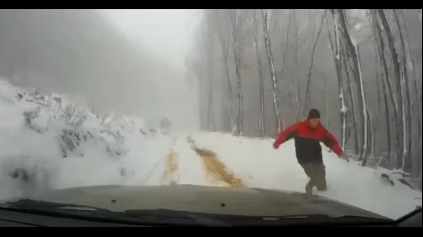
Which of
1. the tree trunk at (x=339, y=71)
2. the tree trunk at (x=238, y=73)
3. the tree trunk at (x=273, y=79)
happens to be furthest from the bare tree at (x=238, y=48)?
the tree trunk at (x=339, y=71)

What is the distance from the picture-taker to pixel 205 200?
8.49ft

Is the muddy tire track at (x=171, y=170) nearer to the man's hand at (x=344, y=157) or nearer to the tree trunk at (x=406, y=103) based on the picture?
the man's hand at (x=344, y=157)

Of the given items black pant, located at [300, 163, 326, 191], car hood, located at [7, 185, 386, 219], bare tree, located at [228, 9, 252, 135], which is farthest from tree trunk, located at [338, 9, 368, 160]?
bare tree, located at [228, 9, 252, 135]

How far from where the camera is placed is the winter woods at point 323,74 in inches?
97.7

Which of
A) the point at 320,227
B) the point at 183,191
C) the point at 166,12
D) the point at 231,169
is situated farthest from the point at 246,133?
the point at 166,12

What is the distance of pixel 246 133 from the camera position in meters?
2.71

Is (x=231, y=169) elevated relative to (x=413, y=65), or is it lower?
lower

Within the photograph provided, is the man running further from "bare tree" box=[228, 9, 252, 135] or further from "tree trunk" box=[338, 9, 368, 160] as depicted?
"bare tree" box=[228, 9, 252, 135]

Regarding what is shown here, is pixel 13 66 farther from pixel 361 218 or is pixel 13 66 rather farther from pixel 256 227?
pixel 361 218

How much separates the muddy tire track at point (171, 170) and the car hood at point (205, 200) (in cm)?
4

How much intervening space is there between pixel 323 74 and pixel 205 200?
97cm

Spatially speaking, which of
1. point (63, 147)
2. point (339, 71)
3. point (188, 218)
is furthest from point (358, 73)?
point (63, 147)

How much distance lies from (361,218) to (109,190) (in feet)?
4.60

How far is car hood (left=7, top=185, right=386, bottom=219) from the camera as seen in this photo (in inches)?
98.5
